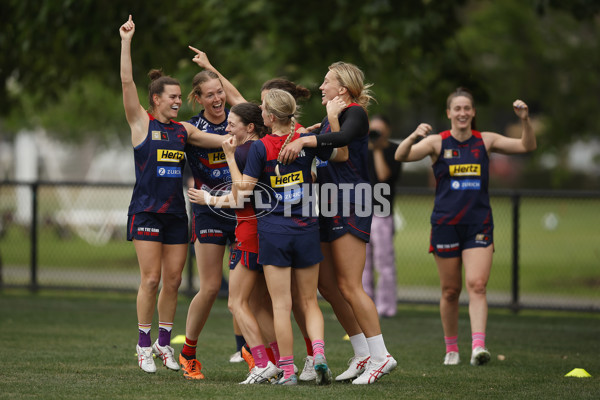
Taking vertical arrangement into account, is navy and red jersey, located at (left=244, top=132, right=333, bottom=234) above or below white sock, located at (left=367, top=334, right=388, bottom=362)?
above

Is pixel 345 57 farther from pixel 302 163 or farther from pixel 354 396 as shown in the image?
pixel 354 396

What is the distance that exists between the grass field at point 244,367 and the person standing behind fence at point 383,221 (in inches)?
14.4

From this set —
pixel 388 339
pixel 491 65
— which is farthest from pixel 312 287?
pixel 491 65

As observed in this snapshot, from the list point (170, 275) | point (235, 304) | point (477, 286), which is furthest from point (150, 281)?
point (477, 286)

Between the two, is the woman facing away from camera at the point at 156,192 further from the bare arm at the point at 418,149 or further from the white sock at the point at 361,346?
the bare arm at the point at 418,149

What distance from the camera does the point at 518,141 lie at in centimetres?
785

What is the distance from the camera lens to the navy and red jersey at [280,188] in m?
6.12

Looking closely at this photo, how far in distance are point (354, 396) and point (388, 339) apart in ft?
12.3

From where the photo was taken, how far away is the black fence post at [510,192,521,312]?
480 inches

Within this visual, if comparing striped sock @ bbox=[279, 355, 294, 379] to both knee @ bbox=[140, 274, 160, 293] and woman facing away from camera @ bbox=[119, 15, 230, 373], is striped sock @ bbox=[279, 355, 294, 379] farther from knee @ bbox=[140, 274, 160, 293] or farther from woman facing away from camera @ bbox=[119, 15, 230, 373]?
knee @ bbox=[140, 274, 160, 293]

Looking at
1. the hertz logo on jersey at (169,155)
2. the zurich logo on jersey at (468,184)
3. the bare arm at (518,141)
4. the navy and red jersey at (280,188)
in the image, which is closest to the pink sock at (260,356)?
the navy and red jersey at (280,188)

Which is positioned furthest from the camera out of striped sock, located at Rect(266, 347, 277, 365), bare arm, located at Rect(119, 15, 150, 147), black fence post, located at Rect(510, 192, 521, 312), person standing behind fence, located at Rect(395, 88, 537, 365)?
black fence post, located at Rect(510, 192, 521, 312)


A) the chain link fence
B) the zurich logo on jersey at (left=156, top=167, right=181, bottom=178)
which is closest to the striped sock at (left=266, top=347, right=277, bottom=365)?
the zurich logo on jersey at (left=156, top=167, right=181, bottom=178)

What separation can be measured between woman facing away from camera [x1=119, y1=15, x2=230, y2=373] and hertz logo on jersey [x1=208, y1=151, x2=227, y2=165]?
14 cm
